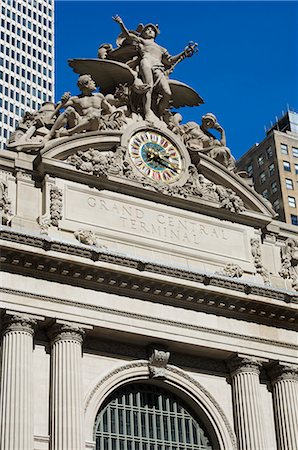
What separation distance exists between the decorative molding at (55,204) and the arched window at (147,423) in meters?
7.33

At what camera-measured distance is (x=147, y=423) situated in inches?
1736

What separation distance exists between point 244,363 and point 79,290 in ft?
26.3

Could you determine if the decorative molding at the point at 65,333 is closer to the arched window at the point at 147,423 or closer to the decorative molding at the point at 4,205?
the arched window at the point at 147,423

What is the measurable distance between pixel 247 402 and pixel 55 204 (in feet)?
37.1

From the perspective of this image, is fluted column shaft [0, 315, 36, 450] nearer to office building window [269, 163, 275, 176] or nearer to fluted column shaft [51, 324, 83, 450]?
fluted column shaft [51, 324, 83, 450]

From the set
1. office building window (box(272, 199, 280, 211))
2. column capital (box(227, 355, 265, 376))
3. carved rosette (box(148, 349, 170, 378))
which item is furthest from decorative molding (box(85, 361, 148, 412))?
office building window (box(272, 199, 280, 211))

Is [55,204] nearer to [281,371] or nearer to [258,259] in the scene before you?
[258,259]

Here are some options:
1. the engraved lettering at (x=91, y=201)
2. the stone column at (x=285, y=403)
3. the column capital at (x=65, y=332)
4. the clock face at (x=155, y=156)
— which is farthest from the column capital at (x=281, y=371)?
the engraved lettering at (x=91, y=201)

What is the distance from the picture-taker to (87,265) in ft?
141

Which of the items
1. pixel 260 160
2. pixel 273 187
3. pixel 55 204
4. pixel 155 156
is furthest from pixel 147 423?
pixel 260 160

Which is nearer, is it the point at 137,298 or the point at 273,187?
the point at 137,298

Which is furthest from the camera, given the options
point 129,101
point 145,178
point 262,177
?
point 262,177

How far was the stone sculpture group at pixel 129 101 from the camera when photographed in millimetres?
47562

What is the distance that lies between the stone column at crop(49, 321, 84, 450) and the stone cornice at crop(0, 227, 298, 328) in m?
2.20
